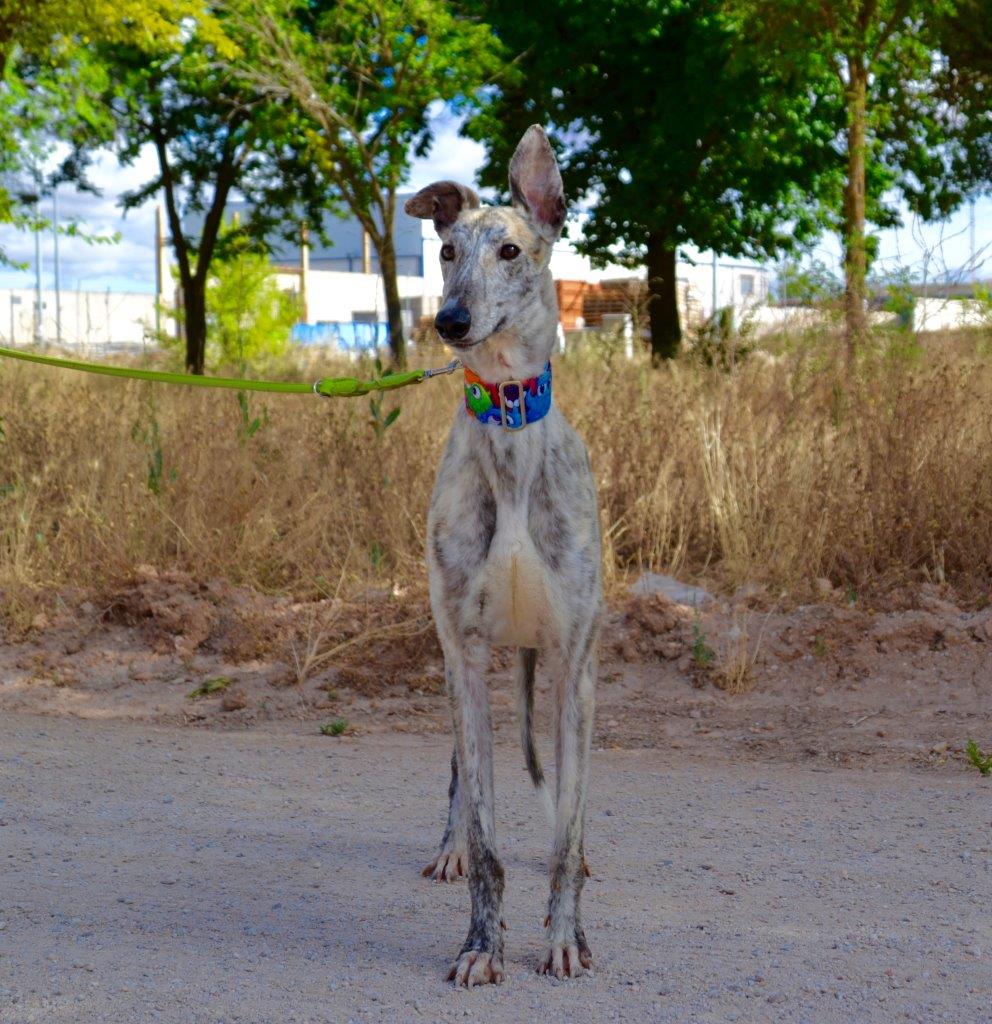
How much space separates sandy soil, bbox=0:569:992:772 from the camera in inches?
245

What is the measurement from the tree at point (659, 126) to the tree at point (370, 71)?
45.5 inches

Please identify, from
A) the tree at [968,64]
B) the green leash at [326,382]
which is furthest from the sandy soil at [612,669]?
the tree at [968,64]

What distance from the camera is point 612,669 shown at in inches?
270

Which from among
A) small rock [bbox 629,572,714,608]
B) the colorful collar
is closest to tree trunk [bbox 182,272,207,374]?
small rock [bbox 629,572,714,608]

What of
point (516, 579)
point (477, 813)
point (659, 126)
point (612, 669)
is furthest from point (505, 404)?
point (659, 126)

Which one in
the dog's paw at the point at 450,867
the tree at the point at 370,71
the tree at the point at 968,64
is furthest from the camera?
the tree at the point at 370,71

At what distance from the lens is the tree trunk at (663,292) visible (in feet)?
76.8

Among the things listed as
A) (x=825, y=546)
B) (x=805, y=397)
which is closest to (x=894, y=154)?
(x=805, y=397)

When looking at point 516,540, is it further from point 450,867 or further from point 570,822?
point 450,867

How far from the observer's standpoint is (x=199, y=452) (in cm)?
859

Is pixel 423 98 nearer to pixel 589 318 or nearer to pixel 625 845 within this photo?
pixel 625 845

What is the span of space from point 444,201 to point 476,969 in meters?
2.14

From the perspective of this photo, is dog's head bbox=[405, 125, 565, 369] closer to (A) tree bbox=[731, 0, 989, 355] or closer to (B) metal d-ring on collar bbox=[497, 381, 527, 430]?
(B) metal d-ring on collar bbox=[497, 381, 527, 430]

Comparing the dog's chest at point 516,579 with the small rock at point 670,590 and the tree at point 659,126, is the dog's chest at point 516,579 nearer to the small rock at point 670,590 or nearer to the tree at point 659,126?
the small rock at point 670,590
